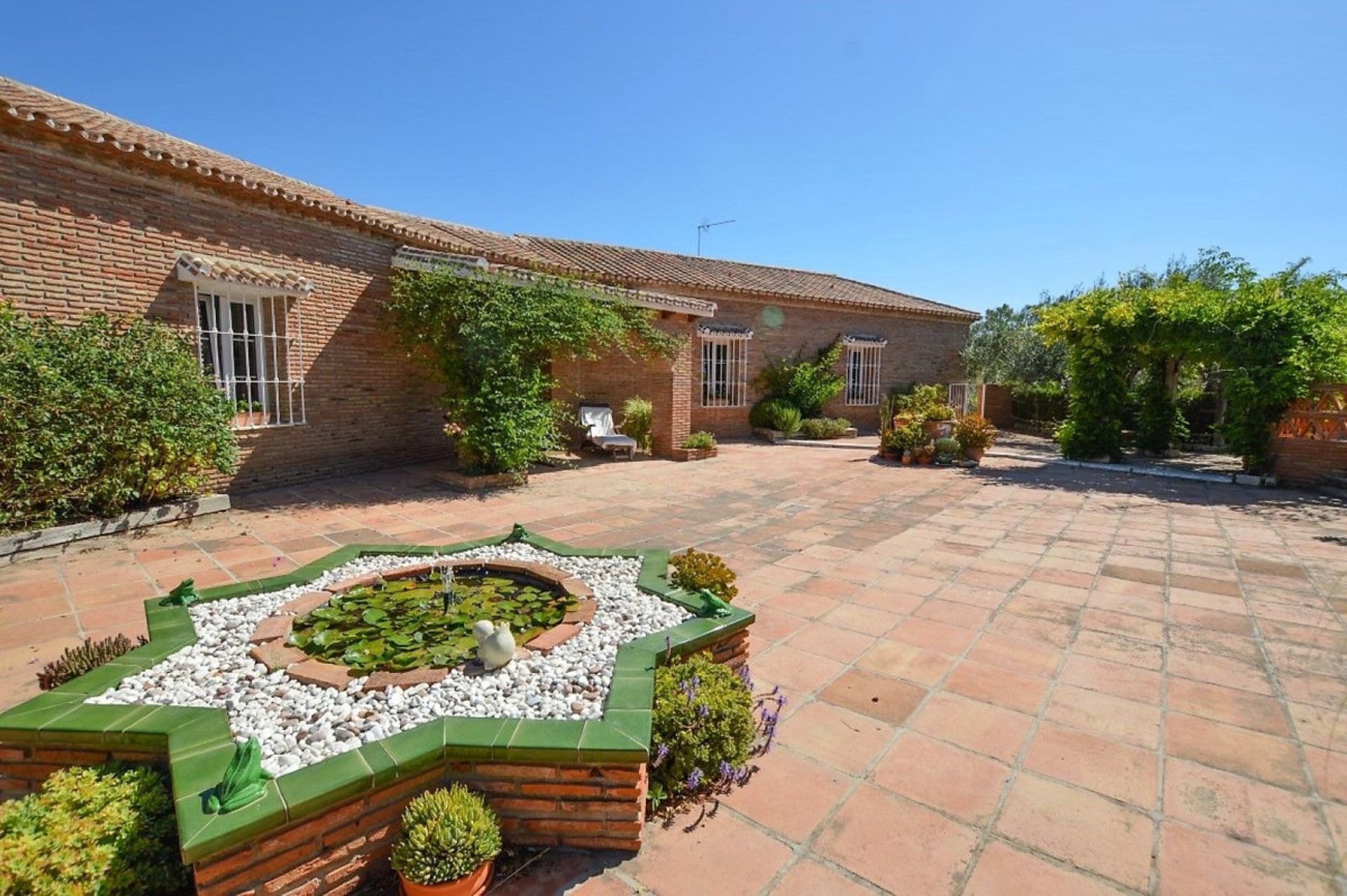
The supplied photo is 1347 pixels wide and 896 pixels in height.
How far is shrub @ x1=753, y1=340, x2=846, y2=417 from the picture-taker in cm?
1573

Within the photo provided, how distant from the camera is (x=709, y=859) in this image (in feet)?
6.70

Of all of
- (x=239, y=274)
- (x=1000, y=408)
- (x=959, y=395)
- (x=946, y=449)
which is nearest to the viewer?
(x=239, y=274)

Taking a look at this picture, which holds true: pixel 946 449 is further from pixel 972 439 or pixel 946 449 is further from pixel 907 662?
pixel 907 662

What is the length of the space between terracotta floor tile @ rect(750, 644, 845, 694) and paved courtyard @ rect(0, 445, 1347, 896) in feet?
0.07

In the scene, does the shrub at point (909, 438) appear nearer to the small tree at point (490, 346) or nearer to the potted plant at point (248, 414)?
the small tree at point (490, 346)

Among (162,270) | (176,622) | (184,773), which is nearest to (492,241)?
(162,270)

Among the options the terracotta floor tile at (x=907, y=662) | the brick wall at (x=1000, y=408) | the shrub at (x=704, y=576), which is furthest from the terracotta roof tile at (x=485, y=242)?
the terracotta floor tile at (x=907, y=662)

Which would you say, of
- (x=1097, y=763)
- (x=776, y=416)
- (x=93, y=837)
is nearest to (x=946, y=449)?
(x=776, y=416)

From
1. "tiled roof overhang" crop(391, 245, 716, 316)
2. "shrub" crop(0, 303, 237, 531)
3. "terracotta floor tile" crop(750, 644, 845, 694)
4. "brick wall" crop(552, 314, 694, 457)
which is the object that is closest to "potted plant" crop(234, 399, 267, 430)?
"shrub" crop(0, 303, 237, 531)

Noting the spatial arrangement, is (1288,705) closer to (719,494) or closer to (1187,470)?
(719,494)

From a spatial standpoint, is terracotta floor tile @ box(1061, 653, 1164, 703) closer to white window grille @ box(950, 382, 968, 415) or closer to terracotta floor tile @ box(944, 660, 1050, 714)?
terracotta floor tile @ box(944, 660, 1050, 714)

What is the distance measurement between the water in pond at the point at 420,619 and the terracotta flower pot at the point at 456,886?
3.20ft

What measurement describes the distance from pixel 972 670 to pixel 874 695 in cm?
68

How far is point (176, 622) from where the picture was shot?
306 centimetres
